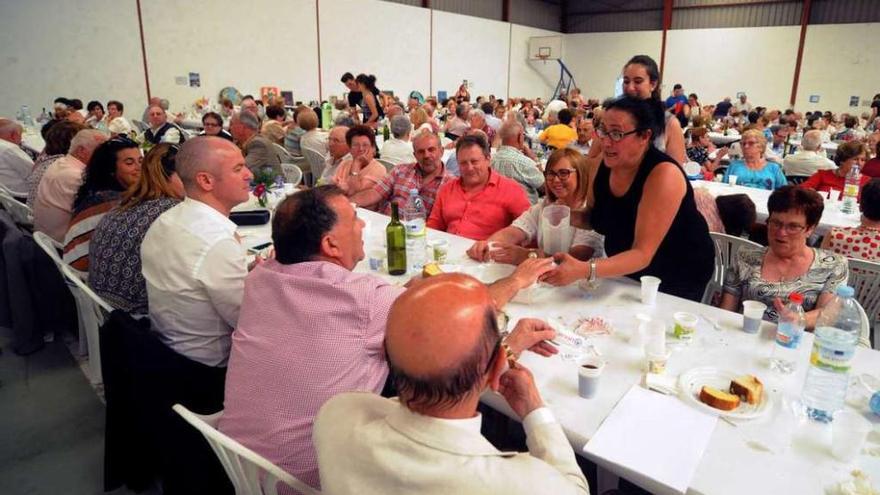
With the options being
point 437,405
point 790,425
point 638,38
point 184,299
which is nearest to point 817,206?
point 790,425

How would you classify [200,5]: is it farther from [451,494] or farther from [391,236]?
[451,494]

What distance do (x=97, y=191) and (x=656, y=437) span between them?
9.51 ft

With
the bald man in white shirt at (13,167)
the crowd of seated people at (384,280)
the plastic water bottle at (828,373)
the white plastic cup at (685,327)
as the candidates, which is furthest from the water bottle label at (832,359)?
the bald man in white shirt at (13,167)

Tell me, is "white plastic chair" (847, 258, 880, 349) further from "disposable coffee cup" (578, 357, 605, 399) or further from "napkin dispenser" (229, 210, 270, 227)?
"napkin dispenser" (229, 210, 270, 227)

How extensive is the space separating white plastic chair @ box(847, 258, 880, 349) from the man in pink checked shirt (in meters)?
2.22

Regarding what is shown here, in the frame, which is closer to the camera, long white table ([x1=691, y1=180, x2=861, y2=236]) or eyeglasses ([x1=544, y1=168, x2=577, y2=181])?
eyeglasses ([x1=544, y1=168, x2=577, y2=181])

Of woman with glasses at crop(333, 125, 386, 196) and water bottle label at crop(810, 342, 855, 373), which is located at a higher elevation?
woman with glasses at crop(333, 125, 386, 196)

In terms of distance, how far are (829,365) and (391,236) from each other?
5.39 feet

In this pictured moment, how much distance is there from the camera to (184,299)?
73.8 inches

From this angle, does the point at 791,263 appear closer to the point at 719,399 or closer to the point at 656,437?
the point at 719,399

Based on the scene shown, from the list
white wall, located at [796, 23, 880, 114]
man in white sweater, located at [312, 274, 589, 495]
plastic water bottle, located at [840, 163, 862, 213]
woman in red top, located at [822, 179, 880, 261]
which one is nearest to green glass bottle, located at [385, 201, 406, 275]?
man in white sweater, located at [312, 274, 589, 495]

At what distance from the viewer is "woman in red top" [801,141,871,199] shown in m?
4.44

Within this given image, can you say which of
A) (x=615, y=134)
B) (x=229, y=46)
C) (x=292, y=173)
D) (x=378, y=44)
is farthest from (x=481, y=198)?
(x=378, y=44)

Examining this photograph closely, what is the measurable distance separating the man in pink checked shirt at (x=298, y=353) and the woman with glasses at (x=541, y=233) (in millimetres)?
1101
